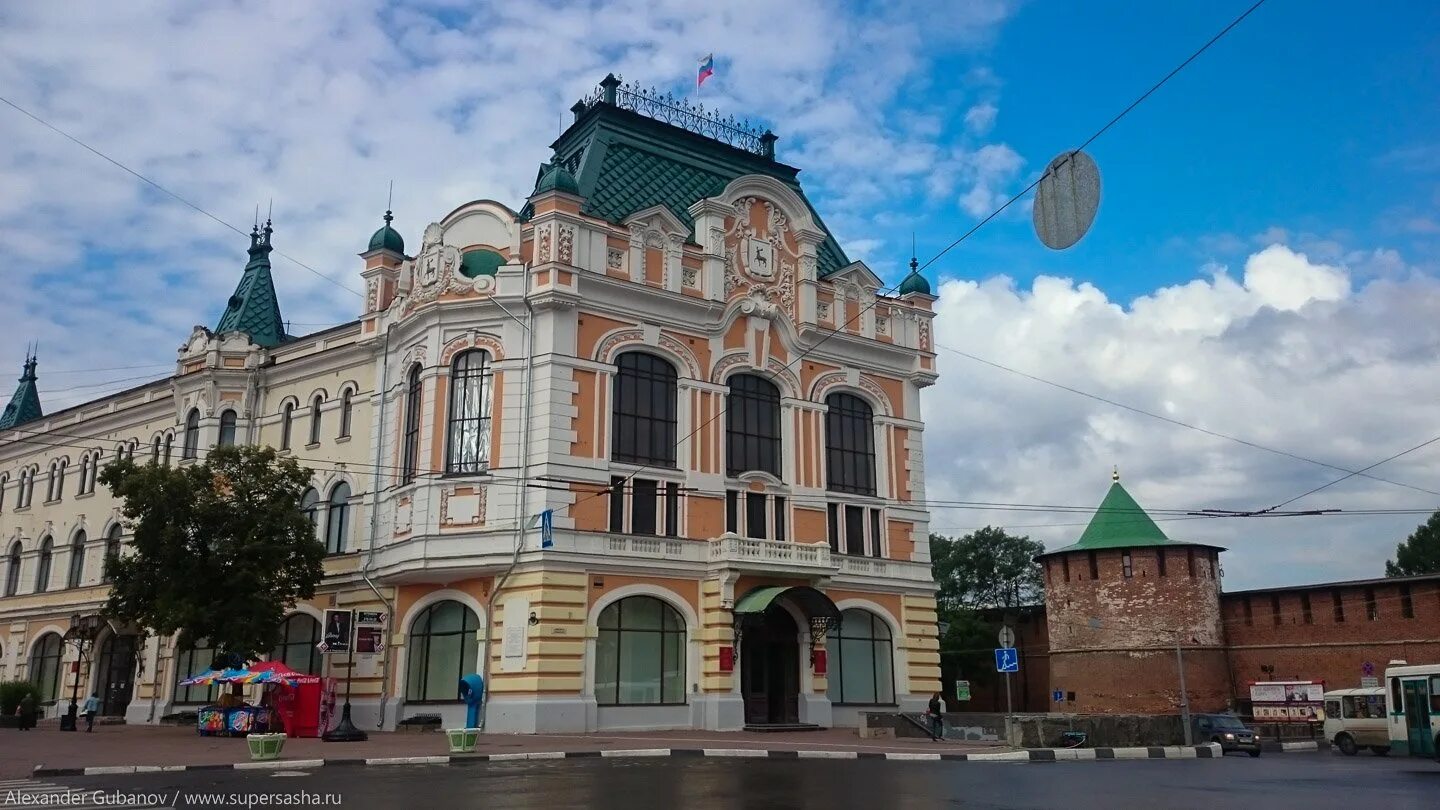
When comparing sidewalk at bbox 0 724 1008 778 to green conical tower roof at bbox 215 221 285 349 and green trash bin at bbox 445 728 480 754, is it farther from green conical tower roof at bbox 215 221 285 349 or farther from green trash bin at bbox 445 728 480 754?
green conical tower roof at bbox 215 221 285 349

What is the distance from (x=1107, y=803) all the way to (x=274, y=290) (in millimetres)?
40720

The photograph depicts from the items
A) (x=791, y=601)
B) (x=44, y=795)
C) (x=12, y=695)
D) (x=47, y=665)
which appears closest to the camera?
(x=44, y=795)

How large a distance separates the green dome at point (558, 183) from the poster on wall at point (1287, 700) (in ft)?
116

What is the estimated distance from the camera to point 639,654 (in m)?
33.2

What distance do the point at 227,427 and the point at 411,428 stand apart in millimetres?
11344

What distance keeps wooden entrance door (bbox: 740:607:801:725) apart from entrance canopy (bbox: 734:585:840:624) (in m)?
0.96

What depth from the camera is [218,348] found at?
4297cm

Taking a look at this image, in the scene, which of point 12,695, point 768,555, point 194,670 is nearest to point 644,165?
point 768,555

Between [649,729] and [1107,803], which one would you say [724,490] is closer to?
[649,729]

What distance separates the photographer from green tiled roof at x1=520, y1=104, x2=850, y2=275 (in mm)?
37219

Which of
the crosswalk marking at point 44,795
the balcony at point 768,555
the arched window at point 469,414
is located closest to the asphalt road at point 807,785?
the crosswalk marking at point 44,795

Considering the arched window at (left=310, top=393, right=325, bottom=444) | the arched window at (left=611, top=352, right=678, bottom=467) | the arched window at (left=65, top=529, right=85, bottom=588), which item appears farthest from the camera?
the arched window at (left=65, top=529, right=85, bottom=588)

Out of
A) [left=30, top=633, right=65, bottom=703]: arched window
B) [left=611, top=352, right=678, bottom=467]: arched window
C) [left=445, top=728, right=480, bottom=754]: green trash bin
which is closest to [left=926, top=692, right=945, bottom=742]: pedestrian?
[left=611, top=352, right=678, bottom=467]: arched window

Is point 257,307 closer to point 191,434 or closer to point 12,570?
point 191,434
